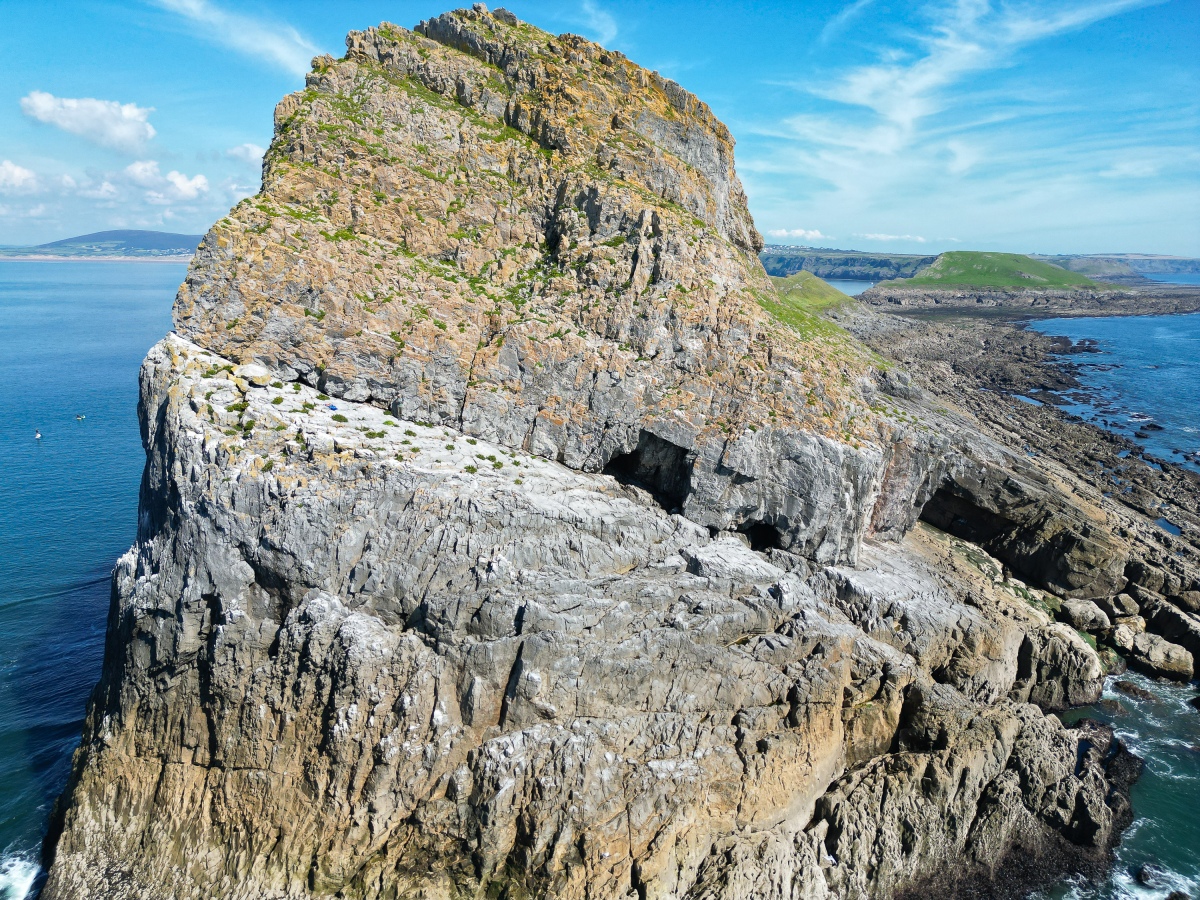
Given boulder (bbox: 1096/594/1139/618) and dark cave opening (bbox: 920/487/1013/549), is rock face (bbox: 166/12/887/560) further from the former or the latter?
boulder (bbox: 1096/594/1139/618)

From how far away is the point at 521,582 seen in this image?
2495cm

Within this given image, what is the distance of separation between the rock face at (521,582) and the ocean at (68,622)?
1.78m

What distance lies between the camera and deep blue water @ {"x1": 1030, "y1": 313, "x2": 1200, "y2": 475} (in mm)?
78963

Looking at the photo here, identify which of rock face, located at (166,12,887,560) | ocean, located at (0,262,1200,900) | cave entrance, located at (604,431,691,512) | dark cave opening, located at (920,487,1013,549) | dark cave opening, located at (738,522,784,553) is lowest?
ocean, located at (0,262,1200,900)

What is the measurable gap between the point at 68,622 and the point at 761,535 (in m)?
44.5

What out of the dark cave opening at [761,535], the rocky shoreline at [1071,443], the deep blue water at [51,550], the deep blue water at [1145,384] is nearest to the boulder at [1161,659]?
the rocky shoreline at [1071,443]

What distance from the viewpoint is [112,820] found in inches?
947

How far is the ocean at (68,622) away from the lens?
26234 mm

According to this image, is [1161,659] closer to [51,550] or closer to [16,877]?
[16,877]

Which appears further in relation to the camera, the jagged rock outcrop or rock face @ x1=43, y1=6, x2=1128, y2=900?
rock face @ x1=43, y1=6, x2=1128, y2=900

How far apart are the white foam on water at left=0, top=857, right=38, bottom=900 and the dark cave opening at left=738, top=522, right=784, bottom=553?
34077mm

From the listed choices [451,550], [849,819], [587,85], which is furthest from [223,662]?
[587,85]

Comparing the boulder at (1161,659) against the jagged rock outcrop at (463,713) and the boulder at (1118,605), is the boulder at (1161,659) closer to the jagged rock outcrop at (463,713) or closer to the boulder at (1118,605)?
the boulder at (1118,605)

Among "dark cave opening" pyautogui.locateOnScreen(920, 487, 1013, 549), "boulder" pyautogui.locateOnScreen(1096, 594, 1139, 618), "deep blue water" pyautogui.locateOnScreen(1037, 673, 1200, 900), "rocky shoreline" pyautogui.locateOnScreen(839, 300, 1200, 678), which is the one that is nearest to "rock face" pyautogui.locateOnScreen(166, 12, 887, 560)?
"dark cave opening" pyautogui.locateOnScreen(920, 487, 1013, 549)
